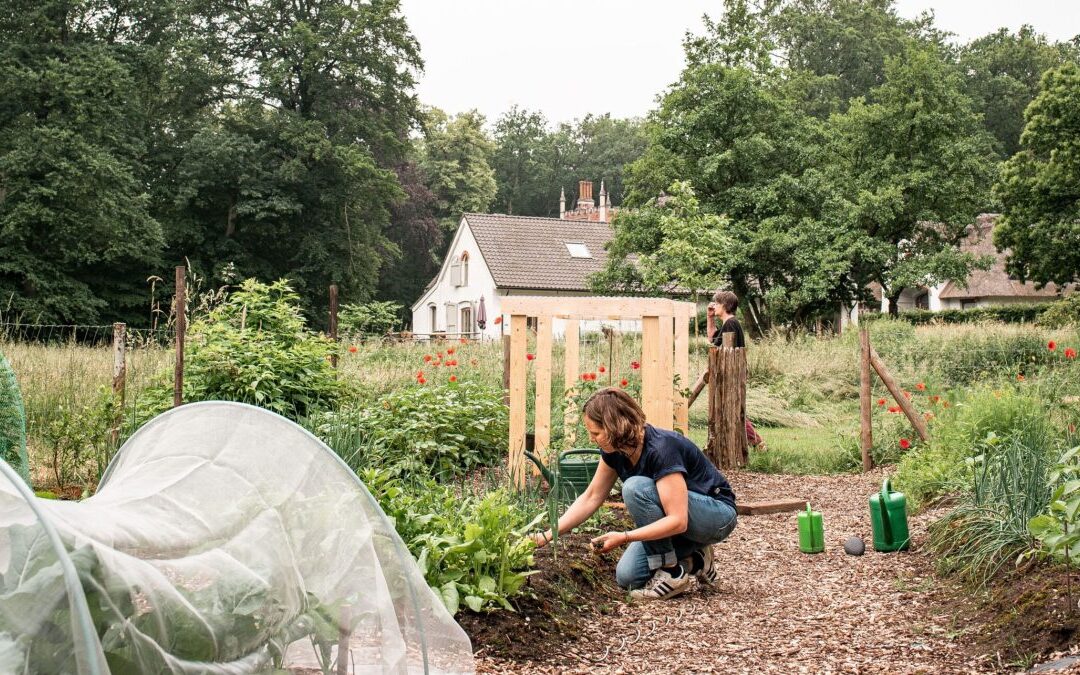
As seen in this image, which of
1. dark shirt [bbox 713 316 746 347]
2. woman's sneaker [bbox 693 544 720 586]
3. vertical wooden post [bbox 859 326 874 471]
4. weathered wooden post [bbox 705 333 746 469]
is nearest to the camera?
woman's sneaker [bbox 693 544 720 586]

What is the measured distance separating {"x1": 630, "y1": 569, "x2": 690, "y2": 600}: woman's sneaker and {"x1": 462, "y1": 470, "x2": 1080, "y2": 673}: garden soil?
0.06 m

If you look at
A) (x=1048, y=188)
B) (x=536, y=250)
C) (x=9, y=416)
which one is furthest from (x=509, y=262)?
(x=9, y=416)

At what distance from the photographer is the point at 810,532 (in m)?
5.70

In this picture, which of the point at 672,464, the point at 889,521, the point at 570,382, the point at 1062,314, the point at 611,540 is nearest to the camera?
the point at 611,540

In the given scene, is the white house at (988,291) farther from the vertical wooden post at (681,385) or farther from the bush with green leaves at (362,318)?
the vertical wooden post at (681,385)

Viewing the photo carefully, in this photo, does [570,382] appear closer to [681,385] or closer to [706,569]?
[681,385]

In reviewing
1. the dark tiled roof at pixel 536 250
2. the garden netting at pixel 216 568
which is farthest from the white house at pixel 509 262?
the garden netting at pixel 216 568

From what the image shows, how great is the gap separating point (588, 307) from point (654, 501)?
7.92 ft

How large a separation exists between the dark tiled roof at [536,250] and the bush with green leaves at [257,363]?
24.4 meters

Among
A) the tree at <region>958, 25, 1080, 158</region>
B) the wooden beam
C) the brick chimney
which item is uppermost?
the tree at <region>958, 25, 1080, 158</region>

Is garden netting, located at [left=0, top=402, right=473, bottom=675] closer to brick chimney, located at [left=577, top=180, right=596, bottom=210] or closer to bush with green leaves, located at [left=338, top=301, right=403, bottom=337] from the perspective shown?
bush with green leaves, located at [left=338, top=301, right=403, bottom=337]

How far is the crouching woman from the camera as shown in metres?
4.41

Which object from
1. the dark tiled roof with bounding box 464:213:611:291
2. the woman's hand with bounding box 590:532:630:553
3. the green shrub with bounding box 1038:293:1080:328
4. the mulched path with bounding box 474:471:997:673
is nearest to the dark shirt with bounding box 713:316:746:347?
the mulched path with bounding box 474:471:997:673

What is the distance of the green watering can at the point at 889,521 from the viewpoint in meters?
5.53
